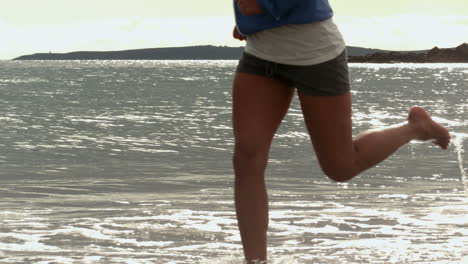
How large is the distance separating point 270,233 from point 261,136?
1.60 metres

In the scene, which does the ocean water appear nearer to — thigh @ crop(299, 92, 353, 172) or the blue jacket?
thigh @ crop(299, 92, 353, 172)

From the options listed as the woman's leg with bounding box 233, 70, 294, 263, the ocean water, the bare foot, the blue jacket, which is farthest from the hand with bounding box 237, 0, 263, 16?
the ocean water

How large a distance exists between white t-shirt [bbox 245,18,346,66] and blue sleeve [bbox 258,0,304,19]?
3.3 inches

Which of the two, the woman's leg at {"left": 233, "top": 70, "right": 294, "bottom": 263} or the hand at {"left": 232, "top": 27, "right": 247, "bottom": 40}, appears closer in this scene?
the woman's leg at {"left": 233, "top": 70, "right": 294, "bottom": 263}

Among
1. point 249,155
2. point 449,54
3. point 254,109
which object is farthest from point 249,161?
point 449,54

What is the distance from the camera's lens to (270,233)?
216 inches

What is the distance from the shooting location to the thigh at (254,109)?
4.00 meters

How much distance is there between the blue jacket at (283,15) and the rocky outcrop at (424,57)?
169 metres

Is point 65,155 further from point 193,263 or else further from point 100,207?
point 193,263

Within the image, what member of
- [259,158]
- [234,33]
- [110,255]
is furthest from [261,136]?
[110,255]

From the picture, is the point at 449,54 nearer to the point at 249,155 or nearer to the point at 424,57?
the point at 424,57

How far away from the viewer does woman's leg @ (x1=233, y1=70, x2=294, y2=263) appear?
158 inches

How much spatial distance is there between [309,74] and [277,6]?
1.07ft

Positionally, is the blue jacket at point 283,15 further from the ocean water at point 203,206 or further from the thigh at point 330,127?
the ocean water at point 203,206
